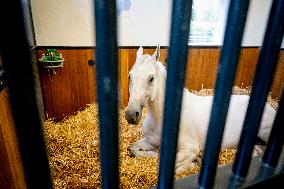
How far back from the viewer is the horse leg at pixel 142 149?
229 centimetres

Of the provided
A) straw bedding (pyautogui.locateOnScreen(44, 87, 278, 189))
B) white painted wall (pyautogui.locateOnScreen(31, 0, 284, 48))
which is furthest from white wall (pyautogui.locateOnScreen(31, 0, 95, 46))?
straw bedding (pyautogui.locateOnScreen(44, 87, 278, 189))

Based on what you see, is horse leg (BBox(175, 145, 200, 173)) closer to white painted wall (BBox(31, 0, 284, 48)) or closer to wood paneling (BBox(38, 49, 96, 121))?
white painted wall (BBox(31, 0, 284, 48))

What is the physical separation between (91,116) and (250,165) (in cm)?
287

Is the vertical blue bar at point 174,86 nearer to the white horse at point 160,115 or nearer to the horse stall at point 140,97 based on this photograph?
the horse stall at point 140,97

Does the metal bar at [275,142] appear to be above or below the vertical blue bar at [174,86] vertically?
below

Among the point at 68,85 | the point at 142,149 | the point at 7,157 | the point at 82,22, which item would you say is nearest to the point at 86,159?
the point at 142,149

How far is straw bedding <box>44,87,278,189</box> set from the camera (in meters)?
1.89

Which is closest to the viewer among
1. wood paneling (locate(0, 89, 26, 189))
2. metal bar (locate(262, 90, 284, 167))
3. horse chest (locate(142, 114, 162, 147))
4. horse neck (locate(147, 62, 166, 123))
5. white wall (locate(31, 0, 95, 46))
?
metal bar (locate(262, 90, 284, 167))

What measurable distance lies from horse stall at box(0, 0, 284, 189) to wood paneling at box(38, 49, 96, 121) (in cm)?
2

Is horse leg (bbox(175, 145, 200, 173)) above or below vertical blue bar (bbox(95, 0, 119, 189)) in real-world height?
below

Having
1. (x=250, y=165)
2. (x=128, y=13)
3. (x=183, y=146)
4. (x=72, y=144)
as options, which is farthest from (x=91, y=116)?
(x=250, y=165)

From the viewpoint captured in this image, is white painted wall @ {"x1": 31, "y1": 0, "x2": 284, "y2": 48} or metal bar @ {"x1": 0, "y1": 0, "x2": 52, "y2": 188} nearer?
metal bar @ {"x1": 0, "y1": 0, "x2": 52, "y2": 188}

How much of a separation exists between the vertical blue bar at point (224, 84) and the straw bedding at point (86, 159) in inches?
49.0

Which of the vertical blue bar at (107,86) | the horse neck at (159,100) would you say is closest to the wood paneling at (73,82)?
the horse neck at (159,100)
